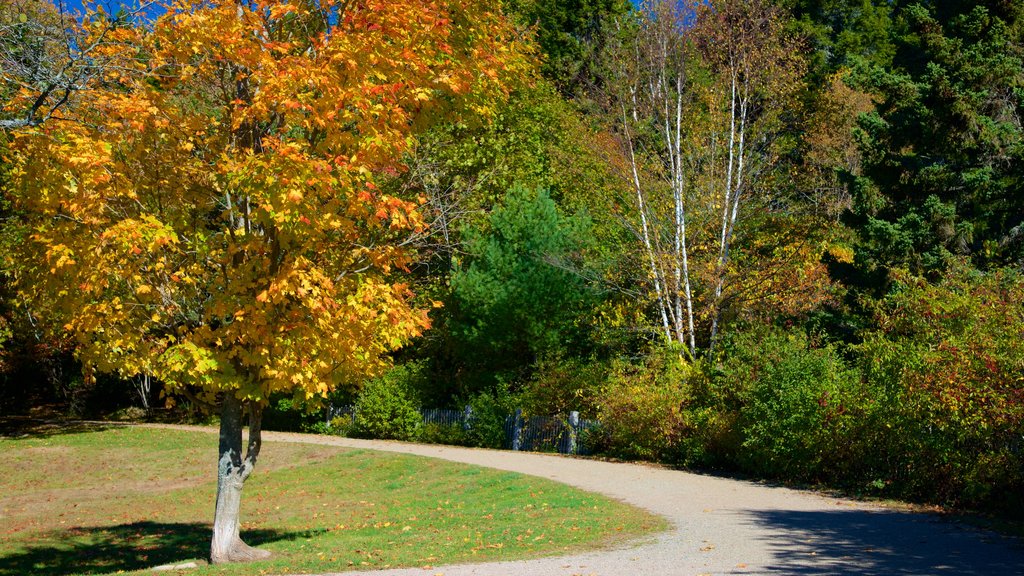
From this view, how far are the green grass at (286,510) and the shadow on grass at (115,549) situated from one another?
0.03m

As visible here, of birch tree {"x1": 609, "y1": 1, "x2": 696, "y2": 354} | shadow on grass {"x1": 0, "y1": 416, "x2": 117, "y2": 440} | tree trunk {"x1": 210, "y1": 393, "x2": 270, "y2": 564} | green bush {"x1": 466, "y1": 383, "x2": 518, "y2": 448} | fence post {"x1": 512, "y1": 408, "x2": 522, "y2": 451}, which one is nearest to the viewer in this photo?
tree trunk {"x1": 210, "y1": 393, "x2": 270, "y2": 564}

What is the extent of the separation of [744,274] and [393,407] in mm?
11437

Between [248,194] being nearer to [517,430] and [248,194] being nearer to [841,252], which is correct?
[517,430]

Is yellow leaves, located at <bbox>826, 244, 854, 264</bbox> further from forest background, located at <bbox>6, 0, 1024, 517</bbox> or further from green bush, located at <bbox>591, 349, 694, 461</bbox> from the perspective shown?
green bush, located at <bbox>591, 349, 694, 461</bbox>

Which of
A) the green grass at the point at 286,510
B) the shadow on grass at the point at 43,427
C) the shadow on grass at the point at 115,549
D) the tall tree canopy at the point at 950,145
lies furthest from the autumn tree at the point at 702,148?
the shadow on grass at the point at 43,427

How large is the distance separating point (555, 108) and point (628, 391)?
1740 centimetres

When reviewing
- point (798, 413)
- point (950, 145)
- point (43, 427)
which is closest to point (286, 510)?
point (798, 413)

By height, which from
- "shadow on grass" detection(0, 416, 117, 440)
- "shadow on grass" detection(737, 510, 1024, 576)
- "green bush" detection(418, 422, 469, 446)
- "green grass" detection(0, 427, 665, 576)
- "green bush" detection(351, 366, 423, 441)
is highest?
"green bush" detection(351, 366, 423, 441)

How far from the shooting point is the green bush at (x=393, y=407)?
86.8 ft

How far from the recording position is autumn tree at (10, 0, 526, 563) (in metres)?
9.06

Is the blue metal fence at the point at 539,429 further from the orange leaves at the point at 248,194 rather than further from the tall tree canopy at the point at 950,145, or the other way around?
the orange leaves at the point at 248,194

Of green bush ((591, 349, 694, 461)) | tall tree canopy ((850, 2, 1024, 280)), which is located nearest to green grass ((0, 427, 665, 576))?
green bush ((591, 349, 694, 461))

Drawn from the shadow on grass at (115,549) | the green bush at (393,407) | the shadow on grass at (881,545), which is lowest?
the shadow on grass at (115,549)

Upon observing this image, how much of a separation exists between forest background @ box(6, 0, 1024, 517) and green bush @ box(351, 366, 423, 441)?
90mm
